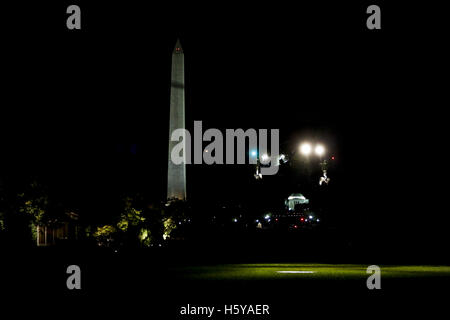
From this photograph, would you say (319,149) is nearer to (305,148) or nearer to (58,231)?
(305,148)

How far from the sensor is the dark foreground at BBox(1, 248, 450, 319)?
1266 centimetres

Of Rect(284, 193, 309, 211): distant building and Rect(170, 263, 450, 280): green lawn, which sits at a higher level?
Rect(170, 263, 450, 280): green lawn

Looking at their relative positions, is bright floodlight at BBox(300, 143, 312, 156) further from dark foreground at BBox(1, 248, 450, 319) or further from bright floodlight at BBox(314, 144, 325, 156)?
dark foreground at BBox(1, 248, 450, 319)

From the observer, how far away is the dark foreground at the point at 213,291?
41.5ft

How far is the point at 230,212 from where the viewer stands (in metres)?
62.9

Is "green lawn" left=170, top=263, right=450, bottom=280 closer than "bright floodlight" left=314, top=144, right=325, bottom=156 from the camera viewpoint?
Yes

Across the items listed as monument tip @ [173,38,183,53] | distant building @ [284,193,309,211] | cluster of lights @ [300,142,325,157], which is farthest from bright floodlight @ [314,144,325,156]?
distant building @ [284,193,309,211]

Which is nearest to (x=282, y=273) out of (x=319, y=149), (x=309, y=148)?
(x=309, y=148)

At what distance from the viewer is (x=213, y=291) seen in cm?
1577

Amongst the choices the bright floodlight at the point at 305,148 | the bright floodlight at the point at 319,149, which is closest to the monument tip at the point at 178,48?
the bright floodlight at the point at 319,149

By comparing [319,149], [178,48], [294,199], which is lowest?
[294,199]

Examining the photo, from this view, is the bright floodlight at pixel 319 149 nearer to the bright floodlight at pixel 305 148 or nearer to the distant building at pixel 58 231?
the bright floodlight at pixel 305 148
